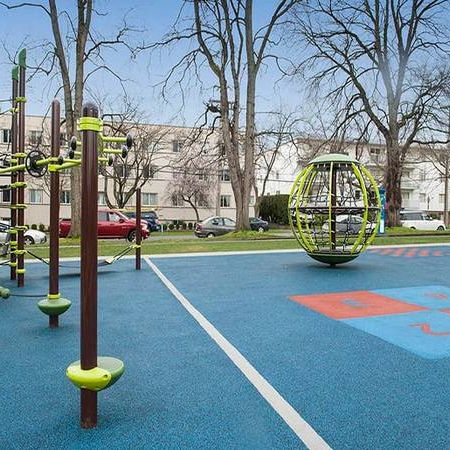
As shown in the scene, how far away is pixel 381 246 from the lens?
13.9 meters

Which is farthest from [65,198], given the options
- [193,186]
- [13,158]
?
[13,158]

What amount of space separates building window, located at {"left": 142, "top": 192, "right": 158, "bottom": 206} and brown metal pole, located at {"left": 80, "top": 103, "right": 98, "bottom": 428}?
42085 mm

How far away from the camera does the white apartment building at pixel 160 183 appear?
1501 inches

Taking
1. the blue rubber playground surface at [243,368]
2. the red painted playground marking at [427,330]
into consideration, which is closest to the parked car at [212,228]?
the blue rubber playground surface at [243,368]

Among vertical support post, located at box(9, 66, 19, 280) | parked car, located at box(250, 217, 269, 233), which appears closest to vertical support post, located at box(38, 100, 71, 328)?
vertical support post, located at box(9, 66, 19, 280)

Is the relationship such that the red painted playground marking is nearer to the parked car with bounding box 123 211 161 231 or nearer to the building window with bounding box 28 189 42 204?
the parked car with bounding box 123 211 161 231

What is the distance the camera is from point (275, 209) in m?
42.3

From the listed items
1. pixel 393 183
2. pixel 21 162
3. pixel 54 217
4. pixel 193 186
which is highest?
pixel 193 186

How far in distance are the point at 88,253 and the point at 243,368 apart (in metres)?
1.60

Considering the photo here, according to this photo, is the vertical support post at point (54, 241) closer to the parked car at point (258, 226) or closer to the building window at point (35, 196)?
the parked car at point (258, 226)

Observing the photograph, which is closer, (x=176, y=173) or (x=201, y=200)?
(x=176, y=173)

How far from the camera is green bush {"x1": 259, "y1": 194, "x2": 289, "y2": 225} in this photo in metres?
40.9

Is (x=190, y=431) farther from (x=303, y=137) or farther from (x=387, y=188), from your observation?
(x=303, y=137)

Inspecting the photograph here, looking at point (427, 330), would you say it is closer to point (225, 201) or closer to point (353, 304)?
point (353, 304)
